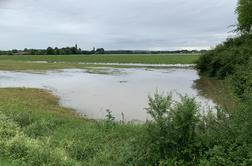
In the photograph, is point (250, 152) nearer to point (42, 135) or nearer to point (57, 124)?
point (42, 135)

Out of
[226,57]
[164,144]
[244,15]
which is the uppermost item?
[244,15]

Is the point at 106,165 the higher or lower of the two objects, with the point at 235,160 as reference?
lower

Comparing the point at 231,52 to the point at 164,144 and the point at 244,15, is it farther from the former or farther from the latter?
the point at 164,144

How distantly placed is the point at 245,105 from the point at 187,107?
3.23 ft

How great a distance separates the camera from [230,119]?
24.2 ft

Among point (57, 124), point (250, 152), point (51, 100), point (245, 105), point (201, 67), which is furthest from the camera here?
point (201, 67)

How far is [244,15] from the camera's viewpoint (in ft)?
121

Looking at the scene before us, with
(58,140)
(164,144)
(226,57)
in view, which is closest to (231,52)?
(226,57)

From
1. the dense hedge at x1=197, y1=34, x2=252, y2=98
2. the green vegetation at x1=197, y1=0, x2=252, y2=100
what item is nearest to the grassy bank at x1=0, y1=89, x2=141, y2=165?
the dense hedge at x1=197, y1=34, x2=252, y2=98

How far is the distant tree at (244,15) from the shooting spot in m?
36.5

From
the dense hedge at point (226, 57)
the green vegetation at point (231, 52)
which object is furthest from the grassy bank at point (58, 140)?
the green vegetation at point (231, 52)

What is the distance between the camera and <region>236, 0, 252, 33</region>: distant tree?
3645 cm

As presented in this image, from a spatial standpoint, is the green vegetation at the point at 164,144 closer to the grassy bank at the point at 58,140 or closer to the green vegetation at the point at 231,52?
the grassy bank at the point at 58,140


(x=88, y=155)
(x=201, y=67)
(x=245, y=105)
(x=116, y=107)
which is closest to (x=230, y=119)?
(x=245, y=105)
